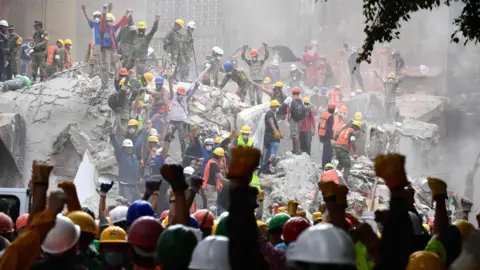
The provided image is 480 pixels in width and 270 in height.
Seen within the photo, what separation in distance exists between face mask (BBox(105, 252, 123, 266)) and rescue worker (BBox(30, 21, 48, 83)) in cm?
1751

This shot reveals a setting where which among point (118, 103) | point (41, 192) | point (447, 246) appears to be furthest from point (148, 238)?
point (118, 103)

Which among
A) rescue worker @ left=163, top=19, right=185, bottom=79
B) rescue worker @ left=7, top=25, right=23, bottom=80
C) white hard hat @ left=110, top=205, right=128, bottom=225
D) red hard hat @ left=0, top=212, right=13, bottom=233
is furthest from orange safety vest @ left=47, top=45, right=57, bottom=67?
red hard hat @ left=0, top=212, right=13, bottom=233

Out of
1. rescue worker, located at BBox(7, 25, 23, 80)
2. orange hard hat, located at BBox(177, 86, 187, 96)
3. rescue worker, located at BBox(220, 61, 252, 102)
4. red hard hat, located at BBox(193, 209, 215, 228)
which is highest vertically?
rescue worker, located at BBox(7, 25, 23, 80)

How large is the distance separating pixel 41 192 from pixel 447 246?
6.33 ft

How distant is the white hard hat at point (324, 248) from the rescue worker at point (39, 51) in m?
19.2

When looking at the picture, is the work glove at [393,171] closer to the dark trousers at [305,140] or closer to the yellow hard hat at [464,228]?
the yellow hard hat at [464,228]

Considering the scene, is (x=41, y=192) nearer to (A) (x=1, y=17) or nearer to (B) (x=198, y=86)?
(B) (x=198, y=86)

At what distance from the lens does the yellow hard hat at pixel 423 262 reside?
4.26 meters

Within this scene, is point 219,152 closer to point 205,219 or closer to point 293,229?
point 205,219

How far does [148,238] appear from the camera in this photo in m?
4.67

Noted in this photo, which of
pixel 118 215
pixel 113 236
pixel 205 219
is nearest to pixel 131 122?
pixel 118 215

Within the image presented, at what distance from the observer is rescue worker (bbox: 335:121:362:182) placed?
68.1ft

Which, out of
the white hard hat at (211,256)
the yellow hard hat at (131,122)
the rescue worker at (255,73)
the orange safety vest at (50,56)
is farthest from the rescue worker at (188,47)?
the white hard hat at (211,256)

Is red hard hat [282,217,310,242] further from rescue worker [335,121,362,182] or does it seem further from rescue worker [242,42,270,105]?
rescue worker [242,42,270,105]
